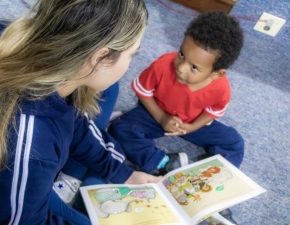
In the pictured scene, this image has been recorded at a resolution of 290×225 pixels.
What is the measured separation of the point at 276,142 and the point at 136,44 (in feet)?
2.76

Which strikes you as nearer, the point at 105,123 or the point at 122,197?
the point at 122,197

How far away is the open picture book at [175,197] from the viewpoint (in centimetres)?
91

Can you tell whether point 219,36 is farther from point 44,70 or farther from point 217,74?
point 44,70

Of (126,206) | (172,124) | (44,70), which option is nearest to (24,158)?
(44,70)

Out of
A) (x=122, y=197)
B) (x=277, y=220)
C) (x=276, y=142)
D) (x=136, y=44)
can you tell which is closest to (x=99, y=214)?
(x=122, y=197)

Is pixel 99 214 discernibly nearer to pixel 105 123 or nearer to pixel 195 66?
pixel 105 123

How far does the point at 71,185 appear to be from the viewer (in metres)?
0.99

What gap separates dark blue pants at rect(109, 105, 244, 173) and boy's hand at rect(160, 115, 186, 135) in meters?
0.04

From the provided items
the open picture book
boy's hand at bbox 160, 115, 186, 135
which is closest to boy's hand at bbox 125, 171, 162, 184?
the open picture book

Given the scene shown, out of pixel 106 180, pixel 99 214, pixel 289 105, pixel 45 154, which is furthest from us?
pixel 289 105

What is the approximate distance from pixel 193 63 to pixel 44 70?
1.58 ft

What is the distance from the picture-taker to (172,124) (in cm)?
114

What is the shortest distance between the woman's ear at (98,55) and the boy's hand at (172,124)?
1.74ft

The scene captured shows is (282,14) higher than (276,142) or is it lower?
higher
